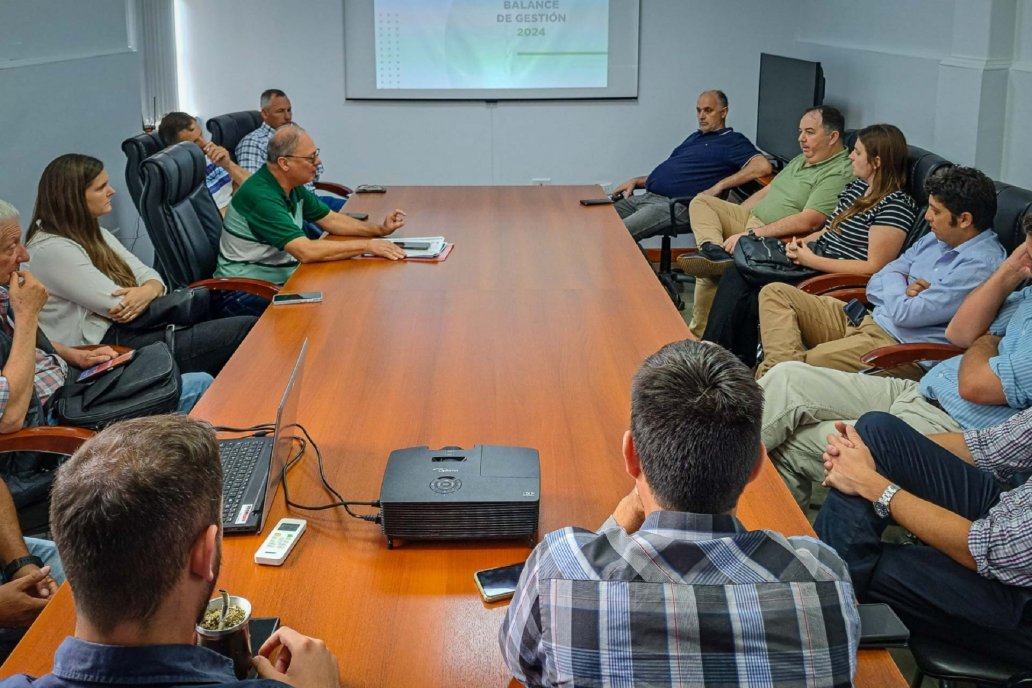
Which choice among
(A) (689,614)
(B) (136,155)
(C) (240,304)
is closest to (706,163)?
(C) (240,304)

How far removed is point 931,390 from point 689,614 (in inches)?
73.3

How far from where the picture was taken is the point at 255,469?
1.94 metres

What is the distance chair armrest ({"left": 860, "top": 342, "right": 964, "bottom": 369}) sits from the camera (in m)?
3.03

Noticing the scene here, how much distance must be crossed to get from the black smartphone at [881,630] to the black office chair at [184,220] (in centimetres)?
258

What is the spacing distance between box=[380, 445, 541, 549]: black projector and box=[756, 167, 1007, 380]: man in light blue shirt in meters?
1.77

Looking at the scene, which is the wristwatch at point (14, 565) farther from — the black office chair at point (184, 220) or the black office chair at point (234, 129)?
the black office chair at point (234, 129)

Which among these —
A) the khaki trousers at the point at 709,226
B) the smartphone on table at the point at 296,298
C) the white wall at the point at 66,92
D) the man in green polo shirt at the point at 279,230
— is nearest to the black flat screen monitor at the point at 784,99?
the khaki trousers at the point at 709,226

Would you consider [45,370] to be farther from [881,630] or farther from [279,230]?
[881,630]

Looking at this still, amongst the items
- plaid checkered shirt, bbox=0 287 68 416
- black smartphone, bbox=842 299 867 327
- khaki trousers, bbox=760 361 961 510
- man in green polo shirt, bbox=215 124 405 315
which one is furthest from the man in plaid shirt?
man in green polo shirt, bbox=215 124 405 315

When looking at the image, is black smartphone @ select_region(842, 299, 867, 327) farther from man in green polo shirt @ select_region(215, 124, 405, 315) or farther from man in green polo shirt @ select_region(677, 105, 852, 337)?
man in green polo shirt @ select_region(215, 124, 405, 315)

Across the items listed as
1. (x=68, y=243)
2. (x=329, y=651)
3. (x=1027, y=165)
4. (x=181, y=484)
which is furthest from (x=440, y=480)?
(x=1027, y=165)

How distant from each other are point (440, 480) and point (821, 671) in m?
0.75

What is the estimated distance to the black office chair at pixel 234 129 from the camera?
5.46 m

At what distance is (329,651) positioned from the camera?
1420 mm
